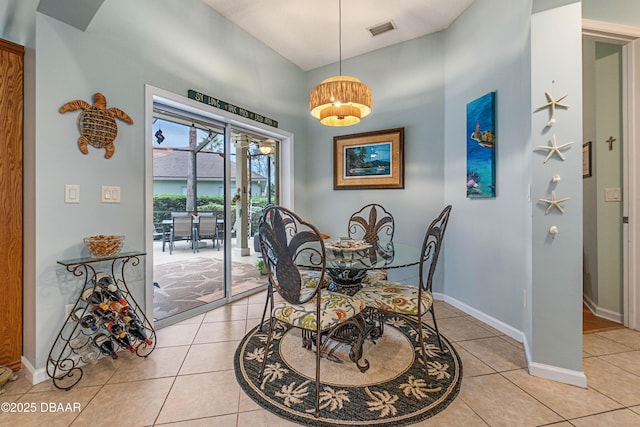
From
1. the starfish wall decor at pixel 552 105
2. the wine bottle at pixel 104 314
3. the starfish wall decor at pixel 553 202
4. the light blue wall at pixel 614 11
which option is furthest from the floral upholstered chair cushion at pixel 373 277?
the light blue wall at pixel 614 11

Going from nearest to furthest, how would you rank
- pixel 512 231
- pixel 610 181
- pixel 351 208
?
pixel 512 231, pixel 610 181, pixel 351 208

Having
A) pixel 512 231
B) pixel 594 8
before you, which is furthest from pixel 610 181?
pixel 594 8

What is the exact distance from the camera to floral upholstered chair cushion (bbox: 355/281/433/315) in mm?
1780

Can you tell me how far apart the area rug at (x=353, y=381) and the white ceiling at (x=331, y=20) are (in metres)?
3.17

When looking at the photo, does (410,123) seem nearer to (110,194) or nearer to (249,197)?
(249,197)

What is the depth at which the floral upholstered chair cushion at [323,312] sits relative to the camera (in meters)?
1.56

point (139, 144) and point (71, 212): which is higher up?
point (139, 144)

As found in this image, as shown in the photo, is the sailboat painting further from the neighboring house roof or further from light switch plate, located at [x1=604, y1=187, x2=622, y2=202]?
the neighboring house roof

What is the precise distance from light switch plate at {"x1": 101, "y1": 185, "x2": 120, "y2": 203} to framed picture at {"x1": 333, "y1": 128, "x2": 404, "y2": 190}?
2.53 m

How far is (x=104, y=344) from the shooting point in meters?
1.82

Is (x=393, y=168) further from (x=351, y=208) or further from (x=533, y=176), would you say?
(x=533, y=176)

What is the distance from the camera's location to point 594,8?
209cm

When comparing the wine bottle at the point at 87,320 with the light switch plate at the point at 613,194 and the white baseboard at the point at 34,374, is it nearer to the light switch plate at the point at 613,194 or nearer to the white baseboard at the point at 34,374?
the white baseboard at the point at 34,374

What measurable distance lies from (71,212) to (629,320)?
14.7 ft
